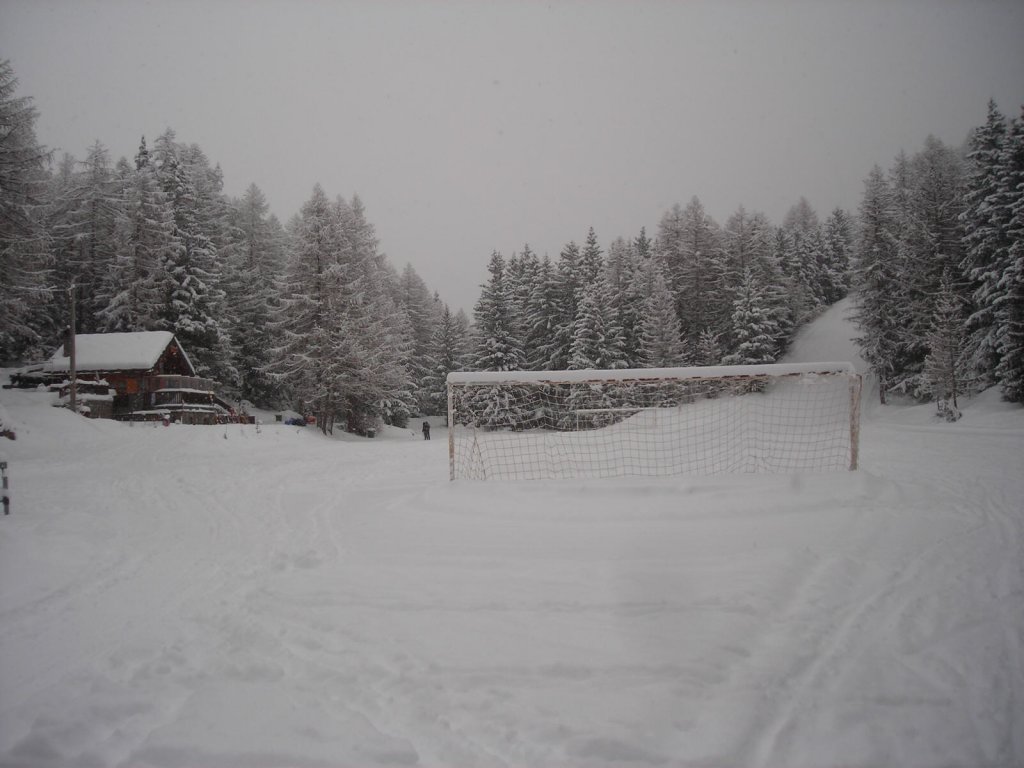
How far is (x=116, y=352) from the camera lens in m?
25.2

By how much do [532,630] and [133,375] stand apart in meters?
30.0

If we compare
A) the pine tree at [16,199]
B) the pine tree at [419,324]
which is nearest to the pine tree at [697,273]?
the pine tree at [419,324]

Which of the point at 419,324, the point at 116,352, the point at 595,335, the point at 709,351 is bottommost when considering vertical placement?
the point at 116,352

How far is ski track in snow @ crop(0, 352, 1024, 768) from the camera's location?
2277 millimetres

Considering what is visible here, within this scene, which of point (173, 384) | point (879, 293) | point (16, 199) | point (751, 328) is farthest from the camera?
point (751, 328)

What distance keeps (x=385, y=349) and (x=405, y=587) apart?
25.0 meters

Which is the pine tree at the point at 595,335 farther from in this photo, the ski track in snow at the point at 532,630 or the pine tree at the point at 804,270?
the ski track in snow at the point at 532,630

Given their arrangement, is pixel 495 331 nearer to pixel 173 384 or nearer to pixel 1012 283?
pixel 173 384

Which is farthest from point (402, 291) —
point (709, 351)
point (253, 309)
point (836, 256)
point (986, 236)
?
point (836, 256)

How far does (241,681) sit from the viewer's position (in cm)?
275

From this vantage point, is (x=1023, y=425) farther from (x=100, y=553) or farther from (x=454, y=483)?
(x=100, y=553)

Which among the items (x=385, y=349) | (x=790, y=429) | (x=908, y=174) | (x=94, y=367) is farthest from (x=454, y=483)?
(x=908, y=174)

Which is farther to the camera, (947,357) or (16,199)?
(947,357)

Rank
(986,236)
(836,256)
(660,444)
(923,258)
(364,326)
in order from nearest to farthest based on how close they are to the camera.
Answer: (660,444) < (986,236) < (364,326) < (923,258) < (836,256)
